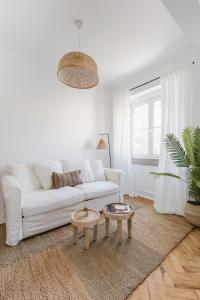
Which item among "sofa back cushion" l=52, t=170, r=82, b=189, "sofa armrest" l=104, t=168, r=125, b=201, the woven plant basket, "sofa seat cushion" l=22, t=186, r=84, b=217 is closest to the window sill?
"sofa armrest" l=104, t=168, r=125, b=201

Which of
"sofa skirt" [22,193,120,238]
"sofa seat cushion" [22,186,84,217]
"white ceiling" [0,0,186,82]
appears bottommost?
"sofa skirt" [22,193,120,238]

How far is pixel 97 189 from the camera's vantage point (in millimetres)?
2631

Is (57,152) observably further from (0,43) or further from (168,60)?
(168,60)

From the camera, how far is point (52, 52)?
2689 millimetres

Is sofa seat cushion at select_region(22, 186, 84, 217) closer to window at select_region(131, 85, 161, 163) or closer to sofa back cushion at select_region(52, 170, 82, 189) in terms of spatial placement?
sofa back cushion at select_region(52, 170, 82, 189)

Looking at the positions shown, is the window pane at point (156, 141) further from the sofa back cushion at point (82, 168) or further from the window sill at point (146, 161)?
the sofa back cushion at point (82, 168)

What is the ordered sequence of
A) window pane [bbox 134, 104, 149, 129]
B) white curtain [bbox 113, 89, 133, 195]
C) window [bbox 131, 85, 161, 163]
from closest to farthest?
window [bbox 131, 85, 161, 163]
window pane [bbox 134, 104, 149, 129]
white curtain [bbox 113, 89, 133, 195]

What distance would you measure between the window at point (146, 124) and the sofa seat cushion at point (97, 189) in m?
1.12

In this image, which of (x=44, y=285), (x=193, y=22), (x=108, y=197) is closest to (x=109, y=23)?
(x=193, y=22)

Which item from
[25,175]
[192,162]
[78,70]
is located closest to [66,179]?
[25,175]

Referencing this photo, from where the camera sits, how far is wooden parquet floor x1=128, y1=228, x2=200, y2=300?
1264mm

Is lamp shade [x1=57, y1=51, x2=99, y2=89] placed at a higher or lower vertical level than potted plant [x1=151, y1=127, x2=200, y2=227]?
higher

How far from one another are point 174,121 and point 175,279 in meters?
2.17

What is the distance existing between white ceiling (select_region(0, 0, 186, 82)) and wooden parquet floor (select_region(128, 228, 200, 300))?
269 cm
